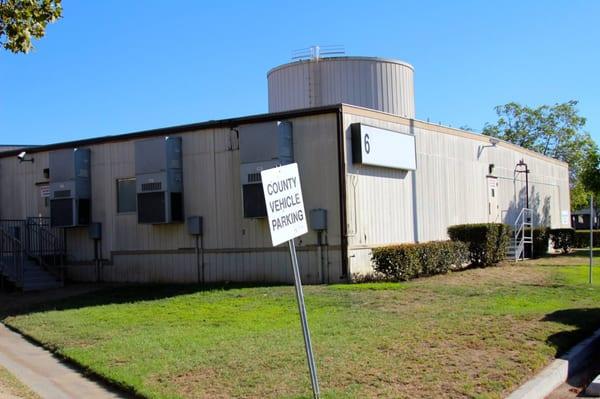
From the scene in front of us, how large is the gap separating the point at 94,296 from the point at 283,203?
449 inches

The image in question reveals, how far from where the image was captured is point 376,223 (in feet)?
59.1

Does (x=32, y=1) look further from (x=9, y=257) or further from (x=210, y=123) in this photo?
(x=9, y=257)

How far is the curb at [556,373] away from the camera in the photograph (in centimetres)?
714

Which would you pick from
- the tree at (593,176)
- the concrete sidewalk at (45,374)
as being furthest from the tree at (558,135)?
the concrete sidewalk at (45,374)

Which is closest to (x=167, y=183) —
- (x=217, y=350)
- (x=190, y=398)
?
(x=217, y=350)

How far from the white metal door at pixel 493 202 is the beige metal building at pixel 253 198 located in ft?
7.11

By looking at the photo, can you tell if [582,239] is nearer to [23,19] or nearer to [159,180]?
[159,180]

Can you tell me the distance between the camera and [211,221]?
18.5m

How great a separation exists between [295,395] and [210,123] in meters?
12.5

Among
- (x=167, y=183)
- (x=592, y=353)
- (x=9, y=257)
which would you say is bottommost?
(x=592, y=353)

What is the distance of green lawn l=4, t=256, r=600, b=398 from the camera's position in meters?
7.35

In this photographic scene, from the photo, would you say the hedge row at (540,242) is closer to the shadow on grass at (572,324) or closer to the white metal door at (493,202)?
the white metal door at (493,202)

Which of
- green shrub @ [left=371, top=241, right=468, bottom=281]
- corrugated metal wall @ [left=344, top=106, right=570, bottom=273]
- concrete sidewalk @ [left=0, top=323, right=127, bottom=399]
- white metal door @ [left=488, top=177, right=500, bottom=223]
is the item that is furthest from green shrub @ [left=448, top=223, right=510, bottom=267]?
concrete sidewalk @ [left=0, top=323, right=127, bottom=399]

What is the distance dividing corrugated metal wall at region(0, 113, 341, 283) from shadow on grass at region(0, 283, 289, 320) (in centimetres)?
94
